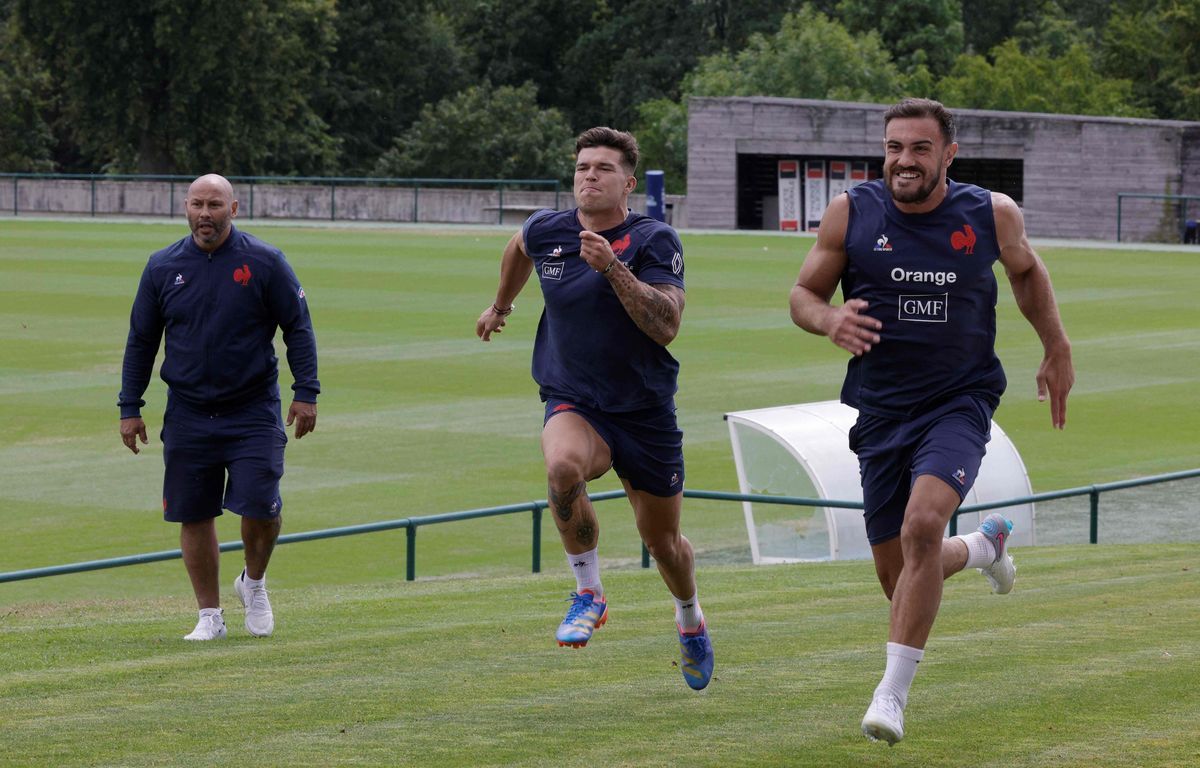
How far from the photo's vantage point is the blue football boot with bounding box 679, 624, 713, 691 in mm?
7578

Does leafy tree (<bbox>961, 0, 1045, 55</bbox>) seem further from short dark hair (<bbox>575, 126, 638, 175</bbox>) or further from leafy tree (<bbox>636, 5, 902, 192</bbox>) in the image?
short dark hair (<bbox>575, 126, 638, 175</bbox>)

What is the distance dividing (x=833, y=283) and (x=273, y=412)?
328 centimetres

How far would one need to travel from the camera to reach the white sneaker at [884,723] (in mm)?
6172

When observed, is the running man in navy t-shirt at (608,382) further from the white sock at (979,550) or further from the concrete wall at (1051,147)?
the concrete wall at (1051,147)

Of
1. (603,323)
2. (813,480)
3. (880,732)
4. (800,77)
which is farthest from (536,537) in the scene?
(800,77)

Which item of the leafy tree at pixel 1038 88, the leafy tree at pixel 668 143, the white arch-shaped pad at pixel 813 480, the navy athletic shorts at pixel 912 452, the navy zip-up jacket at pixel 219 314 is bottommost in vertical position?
the white arch-shaped pad at pixel 813 480

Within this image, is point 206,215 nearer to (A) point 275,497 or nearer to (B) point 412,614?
(A) point 275,497

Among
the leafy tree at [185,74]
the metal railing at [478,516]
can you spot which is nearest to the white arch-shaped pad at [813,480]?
the metal railing at [478,516]

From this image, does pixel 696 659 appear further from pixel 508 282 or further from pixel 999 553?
pixel 508 282

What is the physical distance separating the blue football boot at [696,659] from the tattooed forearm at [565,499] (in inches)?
27.3

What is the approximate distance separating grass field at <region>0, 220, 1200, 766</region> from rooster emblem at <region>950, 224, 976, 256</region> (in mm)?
1704

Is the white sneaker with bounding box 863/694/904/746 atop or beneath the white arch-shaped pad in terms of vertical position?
atop

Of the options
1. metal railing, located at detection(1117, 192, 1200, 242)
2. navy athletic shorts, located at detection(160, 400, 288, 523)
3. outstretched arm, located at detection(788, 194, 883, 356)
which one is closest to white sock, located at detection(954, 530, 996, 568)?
outstretched arm, located at detection(788, 194, 883, 356)

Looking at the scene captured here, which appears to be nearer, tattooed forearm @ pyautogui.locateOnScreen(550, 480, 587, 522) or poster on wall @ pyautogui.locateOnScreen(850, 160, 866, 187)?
tattooed forearm @ pyautogui.locateOnScreen(550, 480, 587, 522)
